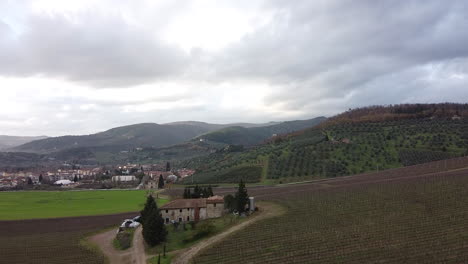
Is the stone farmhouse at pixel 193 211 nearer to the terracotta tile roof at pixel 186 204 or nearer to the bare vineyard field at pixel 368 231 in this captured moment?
the terracotta tile roof at pixel 186 204

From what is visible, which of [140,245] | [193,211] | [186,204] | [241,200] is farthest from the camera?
[186,204]

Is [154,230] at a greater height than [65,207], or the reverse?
[154,230]

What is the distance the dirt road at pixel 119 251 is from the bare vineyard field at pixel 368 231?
9392 millimetres

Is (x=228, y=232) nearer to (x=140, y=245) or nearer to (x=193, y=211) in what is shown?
(x=140, y=245)

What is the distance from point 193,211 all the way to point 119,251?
15.5 metres

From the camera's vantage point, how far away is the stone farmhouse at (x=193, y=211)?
194 feet

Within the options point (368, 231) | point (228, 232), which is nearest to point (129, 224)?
point (228, 232)

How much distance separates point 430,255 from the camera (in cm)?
3131

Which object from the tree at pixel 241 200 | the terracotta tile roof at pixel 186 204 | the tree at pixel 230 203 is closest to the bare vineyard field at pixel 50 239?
the terracotta tile roof at pixel 186 204

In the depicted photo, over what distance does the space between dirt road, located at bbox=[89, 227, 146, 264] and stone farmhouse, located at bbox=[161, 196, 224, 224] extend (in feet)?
19.1

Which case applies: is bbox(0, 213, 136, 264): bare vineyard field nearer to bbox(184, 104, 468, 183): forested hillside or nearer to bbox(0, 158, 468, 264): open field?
bbox(0, 158, 468, 264): open field

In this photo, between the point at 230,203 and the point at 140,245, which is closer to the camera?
the point at 140,245

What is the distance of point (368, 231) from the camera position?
129ft

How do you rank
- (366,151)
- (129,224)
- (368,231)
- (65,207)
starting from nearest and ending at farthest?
1. (368,231)
2. (129,224)
3. (65,207)
4. (366,151)
